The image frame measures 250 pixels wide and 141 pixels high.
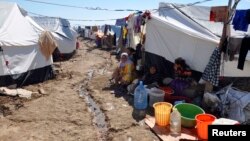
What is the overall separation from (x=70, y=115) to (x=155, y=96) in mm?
2398

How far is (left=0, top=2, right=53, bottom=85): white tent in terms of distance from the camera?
8.94 m

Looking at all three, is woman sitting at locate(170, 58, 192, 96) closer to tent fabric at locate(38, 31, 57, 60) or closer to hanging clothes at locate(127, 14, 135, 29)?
hanging clothes at locate(127, 14, 135, 29)

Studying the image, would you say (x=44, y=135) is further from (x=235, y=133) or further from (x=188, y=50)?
(x=188, y=50)

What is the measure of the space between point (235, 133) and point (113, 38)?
18.3 m

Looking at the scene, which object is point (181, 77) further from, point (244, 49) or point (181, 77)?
point (244, 49)

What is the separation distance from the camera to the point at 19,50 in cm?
941

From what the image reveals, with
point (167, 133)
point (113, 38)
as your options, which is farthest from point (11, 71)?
point (113, 38)

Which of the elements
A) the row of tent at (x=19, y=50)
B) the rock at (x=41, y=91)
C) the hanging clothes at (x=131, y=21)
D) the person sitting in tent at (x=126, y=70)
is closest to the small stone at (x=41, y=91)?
the rock at (x=41, y=91)

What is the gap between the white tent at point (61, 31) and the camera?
52.7ft

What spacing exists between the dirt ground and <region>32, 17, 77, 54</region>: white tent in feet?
20.7

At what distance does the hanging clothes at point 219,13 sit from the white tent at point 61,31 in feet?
36.6

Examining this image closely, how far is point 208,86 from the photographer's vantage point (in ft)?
23.4

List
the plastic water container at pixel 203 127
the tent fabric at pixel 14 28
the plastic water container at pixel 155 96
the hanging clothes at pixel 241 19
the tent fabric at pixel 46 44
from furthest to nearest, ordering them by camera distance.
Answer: the tent fabric at pixel 46 44 → the tent fabric at pixel 14 28 → the plastic water container at pixel 155 96 → the hanging clothes at pixel 241 19 → the plastic water container at pixel 203 127

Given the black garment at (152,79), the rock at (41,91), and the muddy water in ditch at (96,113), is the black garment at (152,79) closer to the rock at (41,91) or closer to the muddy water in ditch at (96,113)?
the muddy water in ditch at (96,113)
